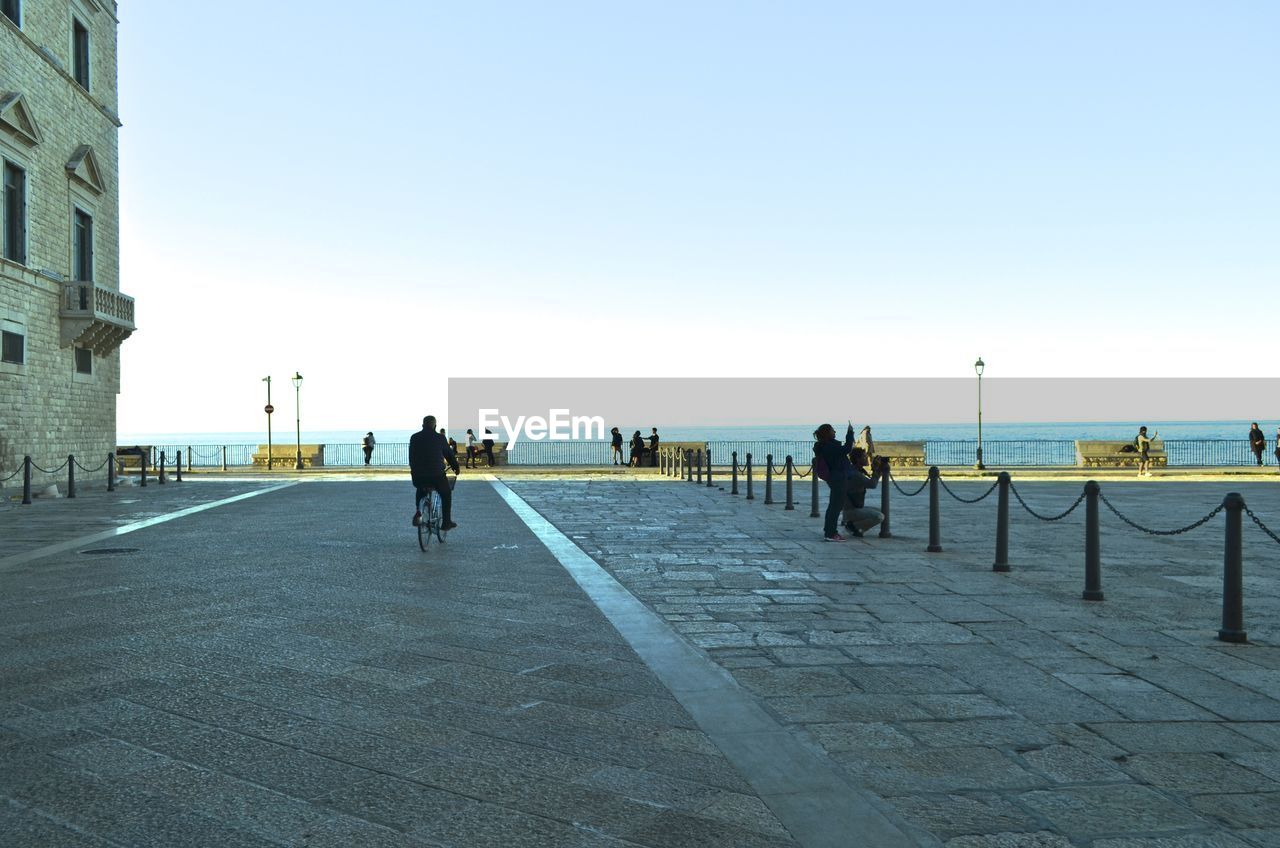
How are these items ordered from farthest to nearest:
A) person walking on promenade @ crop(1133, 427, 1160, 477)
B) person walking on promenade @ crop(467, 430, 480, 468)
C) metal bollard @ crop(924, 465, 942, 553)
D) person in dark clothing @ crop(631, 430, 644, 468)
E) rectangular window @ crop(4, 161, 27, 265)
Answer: person walking on promenade @ crop(467, 430, 480, 468) → person in dark clothing @ crop(631, 430, 644, 468) → person walking on promenade @ crop(1133, 427, 1160, 477) → rectangular window @ crop(4, 161, 27, 265) → metal bollard @ crop(924, 465, 942, 553)

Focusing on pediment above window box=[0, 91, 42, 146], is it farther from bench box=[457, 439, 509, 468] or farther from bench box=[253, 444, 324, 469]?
bench box=[253, 444, 324, 469]

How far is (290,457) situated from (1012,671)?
1655 inches

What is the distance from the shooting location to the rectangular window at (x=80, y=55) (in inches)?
1072

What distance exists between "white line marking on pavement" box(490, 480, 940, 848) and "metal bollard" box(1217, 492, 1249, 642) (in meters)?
3.49

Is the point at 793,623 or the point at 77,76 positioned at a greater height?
the point at 77,76

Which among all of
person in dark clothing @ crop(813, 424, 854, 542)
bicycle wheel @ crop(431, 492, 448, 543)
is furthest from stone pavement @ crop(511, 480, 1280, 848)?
bicycle wheel @ crop(431, 492, 448, 543)

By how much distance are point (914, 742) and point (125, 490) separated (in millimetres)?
24918

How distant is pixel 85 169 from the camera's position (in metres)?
27.4

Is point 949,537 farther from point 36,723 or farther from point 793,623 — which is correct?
point 36,723

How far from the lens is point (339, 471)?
3875 centimetres

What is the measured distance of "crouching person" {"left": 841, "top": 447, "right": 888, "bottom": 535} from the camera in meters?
12.9

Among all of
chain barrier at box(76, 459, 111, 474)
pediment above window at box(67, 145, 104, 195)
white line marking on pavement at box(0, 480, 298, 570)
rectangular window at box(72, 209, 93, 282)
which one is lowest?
white line marking on pavement at box(0, 480, 298, 570)

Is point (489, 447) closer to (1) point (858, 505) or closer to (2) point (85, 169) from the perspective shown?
(2) point (85, 169)

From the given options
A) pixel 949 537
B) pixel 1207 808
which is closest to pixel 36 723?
pixel 1207 808
